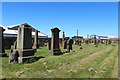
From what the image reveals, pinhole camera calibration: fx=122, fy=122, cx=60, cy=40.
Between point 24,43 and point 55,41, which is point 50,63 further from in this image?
point 55,41

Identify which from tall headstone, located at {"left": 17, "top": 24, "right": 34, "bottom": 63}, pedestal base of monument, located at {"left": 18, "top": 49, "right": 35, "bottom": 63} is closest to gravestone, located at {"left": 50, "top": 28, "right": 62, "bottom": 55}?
tall headstone, located at {"left": 17, "top": 24, "right": 34, "bottom": 63}

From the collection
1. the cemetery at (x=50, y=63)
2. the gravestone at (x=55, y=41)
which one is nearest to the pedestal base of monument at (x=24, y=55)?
the cemetery at (x=50, y=63)

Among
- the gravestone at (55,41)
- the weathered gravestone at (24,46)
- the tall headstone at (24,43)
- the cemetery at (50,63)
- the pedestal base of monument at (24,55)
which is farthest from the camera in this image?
the gravestone at (55,41)

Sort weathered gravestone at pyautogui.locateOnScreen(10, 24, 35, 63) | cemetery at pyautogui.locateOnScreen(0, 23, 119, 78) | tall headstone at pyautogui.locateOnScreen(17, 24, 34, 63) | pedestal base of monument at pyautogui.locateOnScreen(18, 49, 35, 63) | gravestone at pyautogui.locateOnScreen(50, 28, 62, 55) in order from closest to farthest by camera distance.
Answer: cemetery at pyautogui.locateOnScreen(0, 23, 119, 78), pedestal base of monument at pyautogui.locateOnScreen(18, 49, 35, 63), weathered gravestone at pyautogui.locateOnScreen(10, 24, 35, 63), tall headstone at pyautogui.locateOnScreen(17, 24, 34, 63), gravestone at pyautogui.locateOnScreen(50, 28, 62, 55)

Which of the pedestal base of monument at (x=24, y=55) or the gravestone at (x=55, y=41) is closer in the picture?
the pedestal base of monument at (x=24, y=55)

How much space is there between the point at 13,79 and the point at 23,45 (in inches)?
164

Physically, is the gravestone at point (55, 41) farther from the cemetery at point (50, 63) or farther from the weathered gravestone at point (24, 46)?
A: the weathered gravestone at point (24, 46)

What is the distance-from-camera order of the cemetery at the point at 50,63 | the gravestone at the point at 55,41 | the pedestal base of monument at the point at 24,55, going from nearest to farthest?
the cemetery at the point at 50,63
the pedestal base of monument at the point at 24,55
the gravestone at the point at 55,41

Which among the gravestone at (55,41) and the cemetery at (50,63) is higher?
the gravestone at (55,41)

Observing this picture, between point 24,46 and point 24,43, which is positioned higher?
point 24,43

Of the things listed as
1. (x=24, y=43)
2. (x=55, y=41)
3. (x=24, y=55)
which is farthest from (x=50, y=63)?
(x=55, y=41)

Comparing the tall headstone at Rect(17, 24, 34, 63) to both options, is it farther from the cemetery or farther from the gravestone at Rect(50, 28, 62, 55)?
the gravestone at Rect(50, 28, 62, 55)

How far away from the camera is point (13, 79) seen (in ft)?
19.0

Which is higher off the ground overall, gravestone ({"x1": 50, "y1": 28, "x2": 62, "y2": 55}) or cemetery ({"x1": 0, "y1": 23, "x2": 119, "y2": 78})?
gravestone ({"x1": 50, "y1": 28, "x2": 62, "y2": 55})
